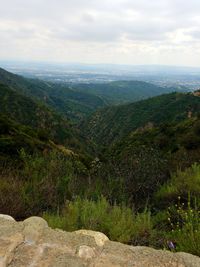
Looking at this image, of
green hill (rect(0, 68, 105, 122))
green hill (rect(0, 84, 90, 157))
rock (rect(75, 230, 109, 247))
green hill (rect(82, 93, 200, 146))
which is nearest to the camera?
rock (rect(75, 230, 109, 247))

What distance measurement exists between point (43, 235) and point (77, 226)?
61 centimetres

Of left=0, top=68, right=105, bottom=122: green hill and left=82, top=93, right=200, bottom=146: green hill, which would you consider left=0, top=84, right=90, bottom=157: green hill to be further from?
left=0, top=68, right=105, bottom=122: green hill

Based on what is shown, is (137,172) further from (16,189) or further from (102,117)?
(102,117)

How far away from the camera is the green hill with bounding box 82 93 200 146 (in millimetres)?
70125

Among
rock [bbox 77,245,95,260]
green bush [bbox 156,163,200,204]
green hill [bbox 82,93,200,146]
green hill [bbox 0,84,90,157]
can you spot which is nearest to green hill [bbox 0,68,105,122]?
green hill [bbox 82,93,200,146]

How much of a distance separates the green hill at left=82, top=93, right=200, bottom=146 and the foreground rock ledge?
2320 inches

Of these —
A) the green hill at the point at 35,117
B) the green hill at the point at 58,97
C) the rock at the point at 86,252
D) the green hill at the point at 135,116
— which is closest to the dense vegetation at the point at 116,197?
the rock at the point at 86,252

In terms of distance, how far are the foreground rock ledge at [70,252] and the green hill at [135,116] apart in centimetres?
5893

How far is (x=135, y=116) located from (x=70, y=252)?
281 ft

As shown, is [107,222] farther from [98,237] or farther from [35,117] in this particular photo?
[35,117]

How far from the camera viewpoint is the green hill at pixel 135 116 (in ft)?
230

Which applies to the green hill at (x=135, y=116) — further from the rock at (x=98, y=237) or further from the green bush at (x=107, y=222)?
the rock at (x=98, y=237)

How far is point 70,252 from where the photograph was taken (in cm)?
245

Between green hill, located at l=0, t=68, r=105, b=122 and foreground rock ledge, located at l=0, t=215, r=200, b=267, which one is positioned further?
green hill, located at l=0, t=68, r=105, b=122
